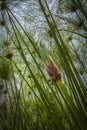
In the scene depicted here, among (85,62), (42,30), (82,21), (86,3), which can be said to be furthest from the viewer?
(85,62)

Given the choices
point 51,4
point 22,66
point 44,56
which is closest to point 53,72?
point 44,56

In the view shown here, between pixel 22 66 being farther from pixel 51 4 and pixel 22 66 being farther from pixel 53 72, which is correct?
pixel 53 72

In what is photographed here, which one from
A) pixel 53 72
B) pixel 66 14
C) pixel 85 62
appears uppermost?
pixel 53 72

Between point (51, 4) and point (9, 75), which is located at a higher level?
point (51, 4)

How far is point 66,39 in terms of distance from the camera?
311 centimetres

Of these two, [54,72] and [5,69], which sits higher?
[54,72]

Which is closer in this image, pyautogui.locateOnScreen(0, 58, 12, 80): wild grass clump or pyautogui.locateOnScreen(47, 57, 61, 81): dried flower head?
pyautogui.locateOnScreen(47, 57, 61, 81): dried flower head

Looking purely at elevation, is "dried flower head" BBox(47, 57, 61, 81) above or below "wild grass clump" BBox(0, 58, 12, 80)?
above

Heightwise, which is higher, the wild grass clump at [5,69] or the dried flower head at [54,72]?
the dried flower head at [54,72]

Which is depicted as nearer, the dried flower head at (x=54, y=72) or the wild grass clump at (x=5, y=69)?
the dried flower head at (x=54, y=72)

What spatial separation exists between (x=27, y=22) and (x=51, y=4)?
1.43 ft

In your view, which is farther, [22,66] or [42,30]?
[22,66]

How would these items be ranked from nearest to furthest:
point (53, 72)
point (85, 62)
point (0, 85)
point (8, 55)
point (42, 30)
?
1. point (53, 72)
2. point (8, 55)
3. point (42, 30)
4. point (85, 62)
5. point (0, 85)

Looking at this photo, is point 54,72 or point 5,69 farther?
point 5,69
